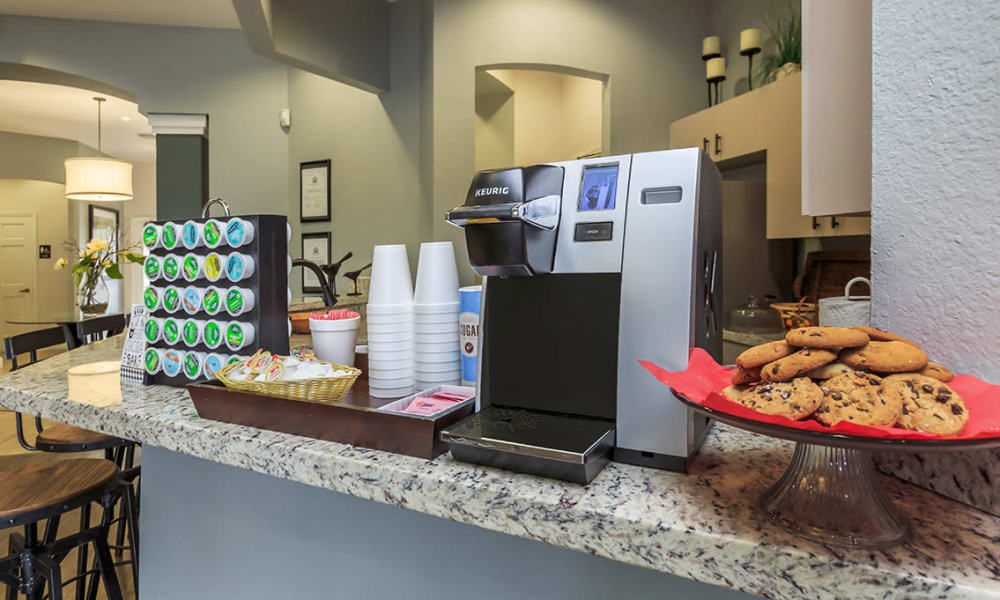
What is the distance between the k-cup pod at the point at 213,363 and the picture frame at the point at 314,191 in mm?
3180

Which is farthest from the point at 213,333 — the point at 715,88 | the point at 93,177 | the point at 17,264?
the point at 17,264

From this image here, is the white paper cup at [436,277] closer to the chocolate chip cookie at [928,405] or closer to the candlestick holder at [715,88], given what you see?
the chocolate chip cookie at [928,405]

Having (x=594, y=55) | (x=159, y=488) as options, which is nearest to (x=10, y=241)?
(x=594, y=55)

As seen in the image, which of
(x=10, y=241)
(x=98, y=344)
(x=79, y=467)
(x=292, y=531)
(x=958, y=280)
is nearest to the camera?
(x=958, y=280)

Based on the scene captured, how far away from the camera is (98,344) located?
194cm

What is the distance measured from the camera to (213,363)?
1087 mm

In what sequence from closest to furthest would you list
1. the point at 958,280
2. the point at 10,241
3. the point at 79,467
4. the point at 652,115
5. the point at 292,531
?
1. the point at 958,280
2. the point at 292,531
3. the point at 79,467
4. the point at 652,115
5. the point at 10,241

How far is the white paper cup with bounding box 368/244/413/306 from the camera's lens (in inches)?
37.4

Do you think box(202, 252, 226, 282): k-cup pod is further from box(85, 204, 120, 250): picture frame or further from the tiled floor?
box(85, 204, 120, 250): picture frame

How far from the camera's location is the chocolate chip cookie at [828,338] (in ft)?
1.84

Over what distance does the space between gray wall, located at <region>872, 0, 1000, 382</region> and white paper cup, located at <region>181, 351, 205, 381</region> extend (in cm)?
115

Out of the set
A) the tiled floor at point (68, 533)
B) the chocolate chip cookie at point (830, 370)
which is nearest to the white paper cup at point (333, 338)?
the chocolate chip cookie at point (830, 370)

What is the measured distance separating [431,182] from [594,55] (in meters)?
1.35

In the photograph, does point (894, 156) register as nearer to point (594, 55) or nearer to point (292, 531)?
point (292, 531)
